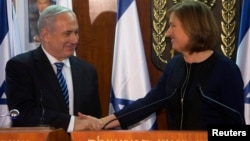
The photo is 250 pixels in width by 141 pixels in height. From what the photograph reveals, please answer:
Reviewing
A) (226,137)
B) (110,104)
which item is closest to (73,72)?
(110,104)

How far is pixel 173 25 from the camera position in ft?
8.27

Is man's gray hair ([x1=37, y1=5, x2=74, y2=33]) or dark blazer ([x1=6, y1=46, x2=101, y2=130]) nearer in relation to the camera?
dark blazer ([x1=6, y1=46, x2=101, y2=130])

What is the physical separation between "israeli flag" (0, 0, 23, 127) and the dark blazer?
2.11 ft

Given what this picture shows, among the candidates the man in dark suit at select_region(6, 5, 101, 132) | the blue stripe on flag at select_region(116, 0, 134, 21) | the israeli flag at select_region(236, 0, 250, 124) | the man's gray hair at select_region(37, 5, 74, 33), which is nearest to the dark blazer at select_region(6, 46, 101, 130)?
the man in dark suit at select_region(6, 5, 101, 132)

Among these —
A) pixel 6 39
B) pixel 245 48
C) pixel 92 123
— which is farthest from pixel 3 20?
pixel 245 48

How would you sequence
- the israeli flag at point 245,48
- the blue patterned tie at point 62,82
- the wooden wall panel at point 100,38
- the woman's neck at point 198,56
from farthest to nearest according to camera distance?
the wooden wall panel at point 100,38 < the israeli flag at point 245,48 < the blue patterned tie at point 62,82 < the woman's neck at point 198,56

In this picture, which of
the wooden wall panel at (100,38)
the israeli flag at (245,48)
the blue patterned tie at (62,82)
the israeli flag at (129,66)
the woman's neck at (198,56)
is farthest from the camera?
the wooden wall panel at (100,38)

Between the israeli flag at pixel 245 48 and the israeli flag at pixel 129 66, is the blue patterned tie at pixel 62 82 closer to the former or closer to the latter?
the israeli flag at pixel 129 66

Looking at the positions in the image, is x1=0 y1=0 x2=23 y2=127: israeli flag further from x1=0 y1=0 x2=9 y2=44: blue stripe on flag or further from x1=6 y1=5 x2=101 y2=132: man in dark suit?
x1=6 y1=5 x2=101 y2=132: man in dark suit

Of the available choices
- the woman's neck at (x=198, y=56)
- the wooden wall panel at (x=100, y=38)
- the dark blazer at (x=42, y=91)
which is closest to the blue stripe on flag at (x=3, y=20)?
the wooden wall panel at (x=100, y=38)

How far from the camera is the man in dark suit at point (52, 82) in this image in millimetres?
2533

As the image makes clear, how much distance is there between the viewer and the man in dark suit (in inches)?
99.7

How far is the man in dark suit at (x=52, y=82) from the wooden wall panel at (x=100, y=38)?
0.66m

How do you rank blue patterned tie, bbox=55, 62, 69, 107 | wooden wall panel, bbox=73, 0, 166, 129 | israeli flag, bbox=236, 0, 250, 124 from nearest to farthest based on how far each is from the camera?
blue patterned tie, bbox=55, 62, 69, 107 → israeli flag, bbox=236, 0, 250, 124 → wooden wall panel, bbox=73, 0, 166, 129
